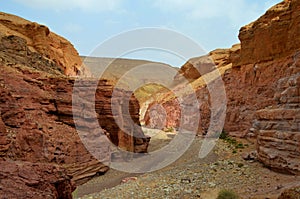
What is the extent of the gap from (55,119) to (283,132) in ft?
37.4

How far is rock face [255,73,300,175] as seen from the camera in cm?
985

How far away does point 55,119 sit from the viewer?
45.5 ft

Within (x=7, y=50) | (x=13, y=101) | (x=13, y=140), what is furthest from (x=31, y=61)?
(x=13, y=140)

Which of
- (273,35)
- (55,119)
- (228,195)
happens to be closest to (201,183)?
(228,195)

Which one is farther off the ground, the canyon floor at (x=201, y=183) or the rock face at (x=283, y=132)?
the rock face at (x=283, y=132)

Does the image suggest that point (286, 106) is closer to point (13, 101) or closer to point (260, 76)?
point (260, 76)

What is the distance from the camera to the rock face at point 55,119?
10867 millimetres

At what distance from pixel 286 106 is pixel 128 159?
434 inches

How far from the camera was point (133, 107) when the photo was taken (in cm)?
2014

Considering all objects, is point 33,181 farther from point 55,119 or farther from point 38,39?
point 38,39

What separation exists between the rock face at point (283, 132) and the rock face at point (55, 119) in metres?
8.42

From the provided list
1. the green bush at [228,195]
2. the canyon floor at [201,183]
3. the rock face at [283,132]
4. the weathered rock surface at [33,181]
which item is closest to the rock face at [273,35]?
the rock face at [283,132]

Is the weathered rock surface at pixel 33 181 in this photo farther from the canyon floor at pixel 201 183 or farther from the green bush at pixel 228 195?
the canyon floor at pixel 201 183

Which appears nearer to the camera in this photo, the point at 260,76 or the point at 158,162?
the point at 158,162
